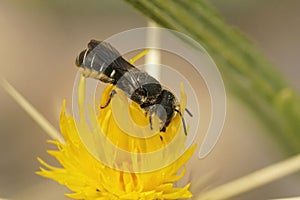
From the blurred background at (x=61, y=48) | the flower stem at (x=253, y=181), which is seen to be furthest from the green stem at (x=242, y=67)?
the blurred background at (x=61, y=48)

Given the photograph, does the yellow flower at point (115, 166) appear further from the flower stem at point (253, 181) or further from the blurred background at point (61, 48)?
the blurred background at point (61, 48)

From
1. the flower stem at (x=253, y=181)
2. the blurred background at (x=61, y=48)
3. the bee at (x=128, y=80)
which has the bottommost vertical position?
the flower stem at (x=253, y=181)

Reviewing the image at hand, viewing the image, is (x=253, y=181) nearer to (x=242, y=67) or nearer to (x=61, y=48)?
(x=242, y=67)

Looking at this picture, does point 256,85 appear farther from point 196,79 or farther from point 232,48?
point 196,79

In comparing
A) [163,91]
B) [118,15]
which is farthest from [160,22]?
[118,15]

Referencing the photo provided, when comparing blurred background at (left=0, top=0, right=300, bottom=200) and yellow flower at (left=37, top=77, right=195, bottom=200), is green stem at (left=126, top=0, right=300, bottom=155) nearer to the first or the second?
yellow flower at (left=37, top=77, right=195, bottom=200)

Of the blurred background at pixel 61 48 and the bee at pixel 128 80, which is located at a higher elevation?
the blurred background at pixel 61 48

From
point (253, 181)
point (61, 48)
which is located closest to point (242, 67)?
point (253, 181)
